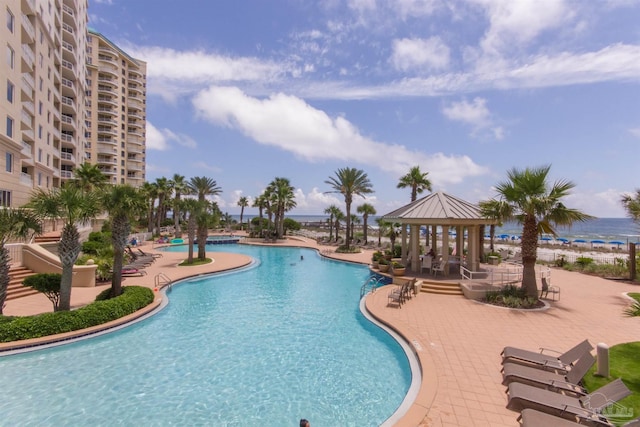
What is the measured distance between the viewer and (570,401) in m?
6.12

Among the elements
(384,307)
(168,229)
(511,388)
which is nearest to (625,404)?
(511,388)

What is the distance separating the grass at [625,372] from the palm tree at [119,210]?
16971 millimetres

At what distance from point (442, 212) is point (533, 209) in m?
6.32

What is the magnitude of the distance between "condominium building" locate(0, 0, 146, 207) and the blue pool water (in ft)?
60.0

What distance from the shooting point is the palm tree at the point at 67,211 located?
37.0ft

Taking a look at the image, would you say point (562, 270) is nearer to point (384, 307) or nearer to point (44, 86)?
point (384, 307)

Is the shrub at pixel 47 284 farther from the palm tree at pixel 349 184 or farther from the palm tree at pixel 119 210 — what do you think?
the palm tree at pixel 349 184

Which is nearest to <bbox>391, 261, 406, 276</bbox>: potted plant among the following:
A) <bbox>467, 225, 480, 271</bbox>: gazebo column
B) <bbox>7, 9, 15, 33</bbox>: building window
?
<bbox>467, 225, 480, 271</bbox>: gazebo column

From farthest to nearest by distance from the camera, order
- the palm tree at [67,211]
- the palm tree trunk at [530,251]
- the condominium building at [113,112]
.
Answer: the condominium building at [113,112] → the palm tree trunk at [530,251] → the palm tree at [67,211]

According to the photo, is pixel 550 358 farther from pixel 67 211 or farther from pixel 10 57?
pixel 10 57

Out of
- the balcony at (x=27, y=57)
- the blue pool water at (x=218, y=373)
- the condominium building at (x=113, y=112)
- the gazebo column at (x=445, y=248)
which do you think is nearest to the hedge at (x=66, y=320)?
the blue pool water at (x=218, y=373)

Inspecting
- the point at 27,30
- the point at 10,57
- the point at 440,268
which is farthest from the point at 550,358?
the point at 27,30

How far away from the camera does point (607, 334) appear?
1107cm

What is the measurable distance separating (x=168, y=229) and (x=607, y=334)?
63.2 m
